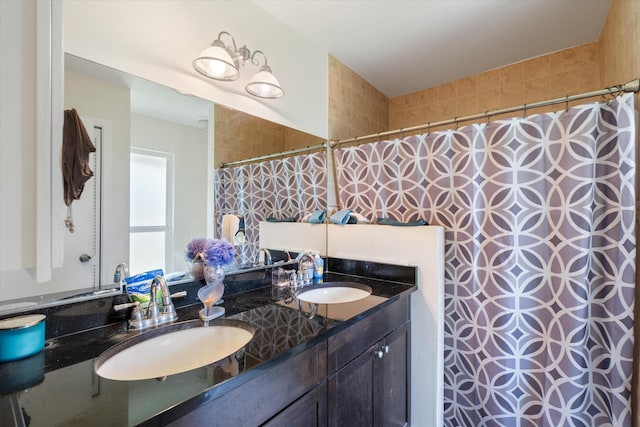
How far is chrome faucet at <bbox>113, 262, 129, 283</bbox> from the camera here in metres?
1.07

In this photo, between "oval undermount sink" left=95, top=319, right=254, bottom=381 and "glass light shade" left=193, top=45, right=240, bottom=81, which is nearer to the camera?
"oval undermount sink" left=95, top=319, right=254, bottom=381

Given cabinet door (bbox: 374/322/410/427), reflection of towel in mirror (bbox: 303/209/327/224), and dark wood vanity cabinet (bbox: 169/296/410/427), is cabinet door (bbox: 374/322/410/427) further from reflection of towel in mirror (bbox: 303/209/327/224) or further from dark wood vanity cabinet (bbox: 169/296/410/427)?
reflection of towel in mirror (bbox: 303/209/327/224)

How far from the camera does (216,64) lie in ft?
4.40

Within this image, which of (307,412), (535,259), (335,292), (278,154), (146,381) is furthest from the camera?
(278,154)

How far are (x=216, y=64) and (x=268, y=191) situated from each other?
706 mm

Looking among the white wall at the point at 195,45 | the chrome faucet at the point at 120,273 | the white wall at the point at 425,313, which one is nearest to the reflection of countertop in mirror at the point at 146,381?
the chrome faucet at the point at 120,273

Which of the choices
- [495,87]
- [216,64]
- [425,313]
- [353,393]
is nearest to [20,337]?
[353,393]

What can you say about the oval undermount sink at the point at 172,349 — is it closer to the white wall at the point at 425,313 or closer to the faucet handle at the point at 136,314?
the faucet handle at the point at 136,314

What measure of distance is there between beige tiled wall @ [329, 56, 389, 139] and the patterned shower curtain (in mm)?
545

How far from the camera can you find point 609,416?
4.26 feet

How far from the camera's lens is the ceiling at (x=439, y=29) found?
5.17 ft

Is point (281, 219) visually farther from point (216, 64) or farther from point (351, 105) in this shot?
point (351, 105)

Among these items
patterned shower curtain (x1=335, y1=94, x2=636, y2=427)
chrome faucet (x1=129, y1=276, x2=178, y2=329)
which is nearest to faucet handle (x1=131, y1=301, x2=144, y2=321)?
chrome faucet (x1=129, y1=276, x2=178, y2=329)

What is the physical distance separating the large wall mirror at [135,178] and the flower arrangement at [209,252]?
0.04 metres
